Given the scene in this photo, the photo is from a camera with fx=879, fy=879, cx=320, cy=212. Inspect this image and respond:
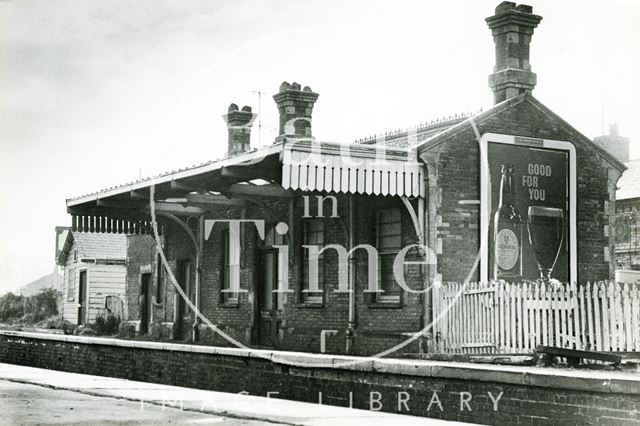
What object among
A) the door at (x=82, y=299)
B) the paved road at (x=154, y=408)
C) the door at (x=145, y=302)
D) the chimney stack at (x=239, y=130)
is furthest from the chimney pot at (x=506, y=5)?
the door at (x=82, y=299)

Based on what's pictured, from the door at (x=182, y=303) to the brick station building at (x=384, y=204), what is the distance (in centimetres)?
223

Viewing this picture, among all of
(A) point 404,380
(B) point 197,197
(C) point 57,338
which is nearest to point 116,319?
(C) point 57,338

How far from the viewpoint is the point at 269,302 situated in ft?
62.8

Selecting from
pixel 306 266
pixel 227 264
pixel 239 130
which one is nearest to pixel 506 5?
pixel 306 266

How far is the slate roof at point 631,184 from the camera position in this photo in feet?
107

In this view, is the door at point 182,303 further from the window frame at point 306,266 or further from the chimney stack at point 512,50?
the chimney stack at point 512,50

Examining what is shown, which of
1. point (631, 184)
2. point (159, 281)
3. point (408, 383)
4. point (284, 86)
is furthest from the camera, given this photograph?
point (631, 184)

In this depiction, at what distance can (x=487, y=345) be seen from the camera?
13.4 metres

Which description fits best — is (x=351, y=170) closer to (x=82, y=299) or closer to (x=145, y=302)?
(x=145, y=302)

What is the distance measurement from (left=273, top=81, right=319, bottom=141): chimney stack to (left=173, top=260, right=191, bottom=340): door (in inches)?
185

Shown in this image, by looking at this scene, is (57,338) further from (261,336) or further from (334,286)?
(334,286)

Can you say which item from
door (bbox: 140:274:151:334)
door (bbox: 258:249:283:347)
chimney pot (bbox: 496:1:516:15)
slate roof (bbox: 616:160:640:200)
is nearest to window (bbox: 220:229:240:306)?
door (bbox: 258:249:283:347)

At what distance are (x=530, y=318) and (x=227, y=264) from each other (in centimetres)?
939

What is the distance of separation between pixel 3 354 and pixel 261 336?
6703 mm
